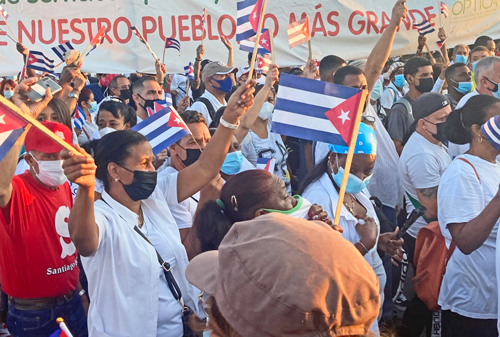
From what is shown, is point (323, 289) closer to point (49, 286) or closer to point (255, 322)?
point (255, 322)

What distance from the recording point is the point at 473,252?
3.16 m

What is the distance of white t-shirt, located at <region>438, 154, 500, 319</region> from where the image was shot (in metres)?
3.06

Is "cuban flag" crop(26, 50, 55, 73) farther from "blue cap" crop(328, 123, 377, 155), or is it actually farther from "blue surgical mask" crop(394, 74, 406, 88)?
"blue surgical mask" crop(394, 74, 406, 88)

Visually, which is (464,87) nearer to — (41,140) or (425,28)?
(425,28)

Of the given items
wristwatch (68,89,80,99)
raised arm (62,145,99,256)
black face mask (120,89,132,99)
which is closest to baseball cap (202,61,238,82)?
wristwatch (68,89,80,99)

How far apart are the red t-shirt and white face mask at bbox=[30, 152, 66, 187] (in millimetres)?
65

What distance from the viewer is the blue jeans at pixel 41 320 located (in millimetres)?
3080

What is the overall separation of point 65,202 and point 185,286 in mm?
937

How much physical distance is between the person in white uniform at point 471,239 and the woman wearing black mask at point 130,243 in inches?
50.1

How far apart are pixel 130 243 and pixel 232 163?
1.78 meters

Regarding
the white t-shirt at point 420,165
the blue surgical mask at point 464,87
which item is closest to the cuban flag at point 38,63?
the white t-shirt at point 420,165

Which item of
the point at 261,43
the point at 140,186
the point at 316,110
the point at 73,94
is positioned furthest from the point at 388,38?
the point at 73,94

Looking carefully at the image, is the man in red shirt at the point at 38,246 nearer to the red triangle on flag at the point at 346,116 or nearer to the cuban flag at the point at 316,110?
the cuban flag at the point at 316,110

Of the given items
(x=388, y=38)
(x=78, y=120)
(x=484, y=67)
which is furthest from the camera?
(x=78, y=120)
